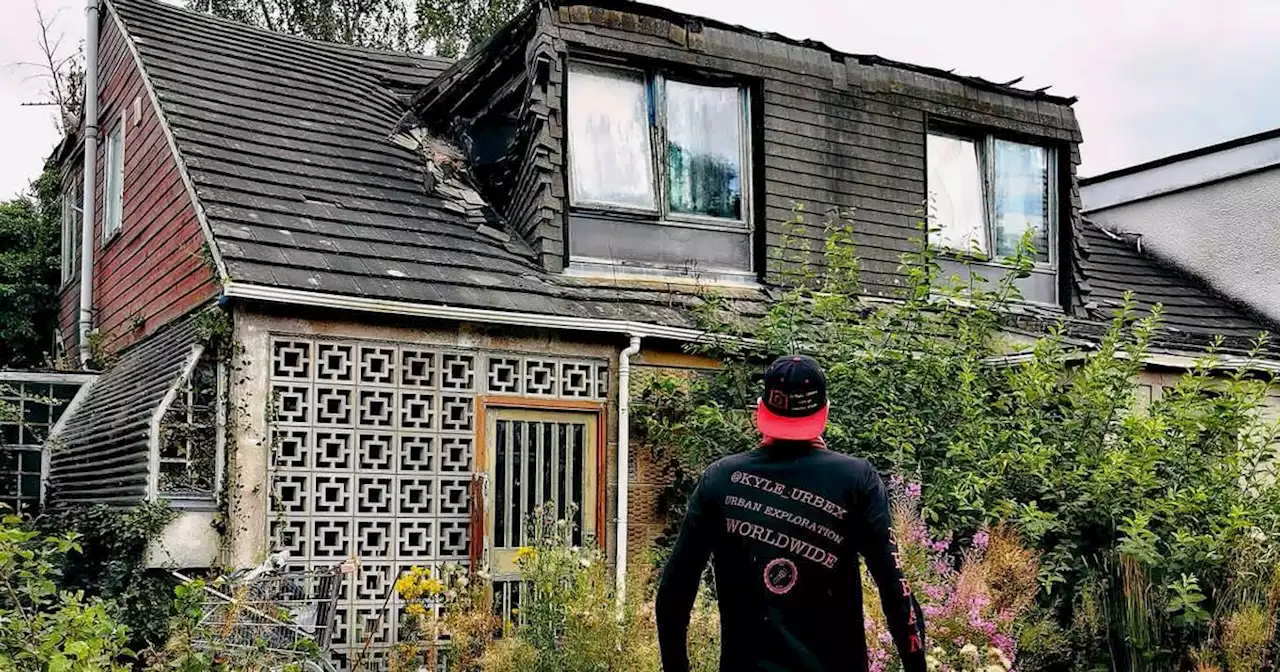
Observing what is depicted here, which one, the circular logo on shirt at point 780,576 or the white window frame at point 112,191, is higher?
the white window frame at point 112,191

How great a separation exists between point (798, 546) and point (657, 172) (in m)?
7.37

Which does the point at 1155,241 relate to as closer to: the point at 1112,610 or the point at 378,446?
the point at 1112,610

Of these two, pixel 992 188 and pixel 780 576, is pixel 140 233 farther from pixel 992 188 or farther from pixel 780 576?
pixel 780 576

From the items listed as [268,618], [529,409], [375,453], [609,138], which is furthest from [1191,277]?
[268,618]

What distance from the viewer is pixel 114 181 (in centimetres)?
1359

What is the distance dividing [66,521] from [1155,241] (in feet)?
41.5

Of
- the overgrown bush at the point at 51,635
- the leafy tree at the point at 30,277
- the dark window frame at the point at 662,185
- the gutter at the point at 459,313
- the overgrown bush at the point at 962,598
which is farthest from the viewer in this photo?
the leafy tree at the point at 30,277

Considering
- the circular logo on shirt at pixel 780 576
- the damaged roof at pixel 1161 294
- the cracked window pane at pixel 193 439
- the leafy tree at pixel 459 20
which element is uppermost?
the leafy tree at pixel 459 20

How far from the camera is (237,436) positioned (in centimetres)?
863

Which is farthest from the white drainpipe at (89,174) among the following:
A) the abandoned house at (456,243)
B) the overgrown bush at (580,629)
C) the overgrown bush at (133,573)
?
the overgrown bush at (580,629)

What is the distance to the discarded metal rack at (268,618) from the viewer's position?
657 cm

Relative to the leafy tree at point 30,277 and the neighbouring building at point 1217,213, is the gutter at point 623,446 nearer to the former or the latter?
the neighbouring building at point 1217,213

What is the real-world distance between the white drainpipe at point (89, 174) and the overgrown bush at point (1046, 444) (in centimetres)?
681

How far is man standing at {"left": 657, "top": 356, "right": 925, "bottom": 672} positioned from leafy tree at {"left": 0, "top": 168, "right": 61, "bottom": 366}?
14.6 m
